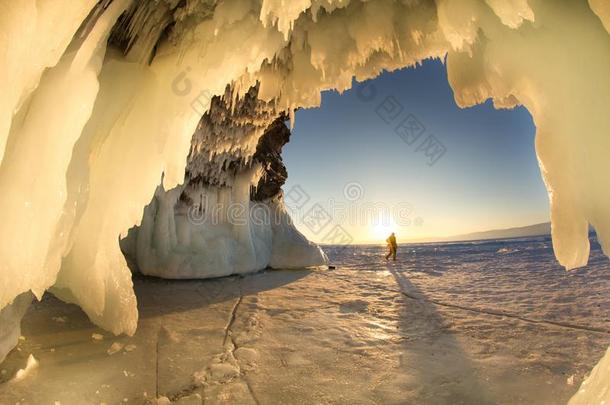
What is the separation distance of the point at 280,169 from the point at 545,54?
8777 mm

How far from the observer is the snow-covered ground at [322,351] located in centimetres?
210

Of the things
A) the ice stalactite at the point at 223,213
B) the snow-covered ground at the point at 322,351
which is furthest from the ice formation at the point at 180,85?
the ice stalactite at the point at 223,213

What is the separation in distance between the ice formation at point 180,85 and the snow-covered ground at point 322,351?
0.61 metres

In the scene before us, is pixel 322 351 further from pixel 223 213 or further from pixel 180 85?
pixel 223 213

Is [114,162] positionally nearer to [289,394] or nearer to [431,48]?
[289,394]

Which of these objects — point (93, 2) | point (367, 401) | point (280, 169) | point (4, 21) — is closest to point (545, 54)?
point (367, 401)

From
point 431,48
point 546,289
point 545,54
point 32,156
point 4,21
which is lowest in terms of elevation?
point 546,289

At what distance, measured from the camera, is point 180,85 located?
2.89 m

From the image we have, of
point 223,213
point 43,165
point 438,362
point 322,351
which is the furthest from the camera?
point 223,213

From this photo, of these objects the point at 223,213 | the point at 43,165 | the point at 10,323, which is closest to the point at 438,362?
the point at 43,165

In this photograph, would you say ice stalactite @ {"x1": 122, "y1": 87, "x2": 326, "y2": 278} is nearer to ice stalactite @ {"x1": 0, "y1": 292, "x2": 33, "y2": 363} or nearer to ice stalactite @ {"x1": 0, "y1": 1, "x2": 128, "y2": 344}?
ice stalactite @ {"x1": 0, "y1": 1, "x2": 128, "y2": 344}

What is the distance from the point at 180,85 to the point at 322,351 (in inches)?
108

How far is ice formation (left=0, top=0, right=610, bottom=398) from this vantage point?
1887mm

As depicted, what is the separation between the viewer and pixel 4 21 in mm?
1440
